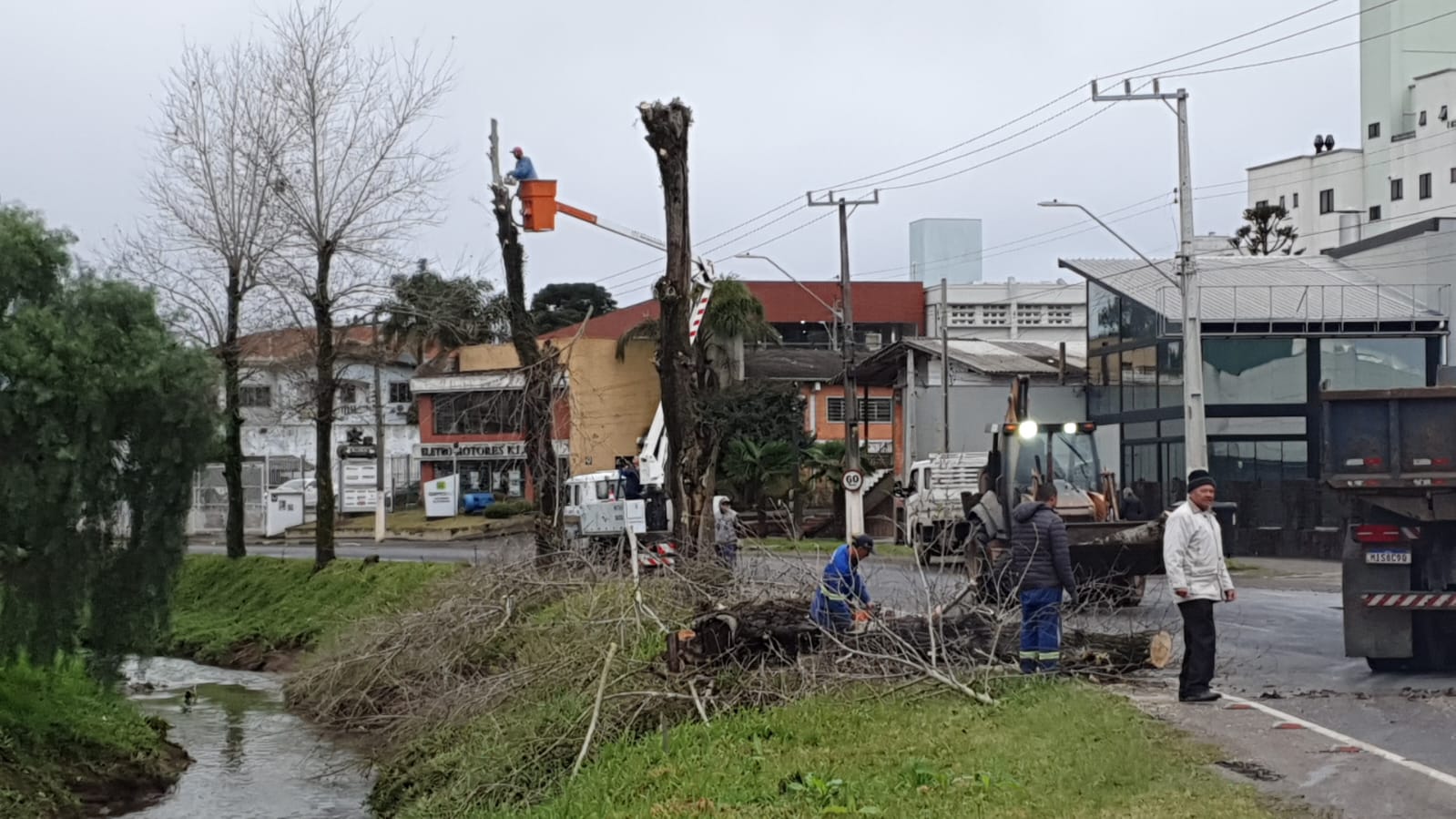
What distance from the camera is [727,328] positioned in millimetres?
54500

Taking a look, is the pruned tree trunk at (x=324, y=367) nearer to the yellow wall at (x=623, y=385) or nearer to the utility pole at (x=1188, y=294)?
the utility pole at (x=1188, y=294)

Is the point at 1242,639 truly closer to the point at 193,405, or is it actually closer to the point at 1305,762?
the point at 1305,762

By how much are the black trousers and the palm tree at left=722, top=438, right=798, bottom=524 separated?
3606cm

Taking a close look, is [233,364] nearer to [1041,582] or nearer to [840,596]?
[840,596]

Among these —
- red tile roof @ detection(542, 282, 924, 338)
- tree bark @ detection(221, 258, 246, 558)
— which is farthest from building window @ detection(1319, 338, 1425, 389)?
red tile roof @ detection(542, 282, 924, 338)

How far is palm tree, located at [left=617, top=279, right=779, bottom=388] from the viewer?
53.7 meters

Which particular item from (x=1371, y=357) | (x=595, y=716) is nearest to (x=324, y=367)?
(x=595, y=716)

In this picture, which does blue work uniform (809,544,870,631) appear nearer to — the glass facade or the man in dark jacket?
the man in dark jacket

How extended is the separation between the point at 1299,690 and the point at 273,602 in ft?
76.1

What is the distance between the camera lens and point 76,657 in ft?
60.5

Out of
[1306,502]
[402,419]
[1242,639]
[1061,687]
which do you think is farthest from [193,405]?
[402,419]

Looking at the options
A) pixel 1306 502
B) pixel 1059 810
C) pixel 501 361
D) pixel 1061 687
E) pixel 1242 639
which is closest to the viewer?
pixel 1059 810

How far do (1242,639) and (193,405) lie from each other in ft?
39.8

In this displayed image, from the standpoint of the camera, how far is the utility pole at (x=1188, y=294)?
29.9 metres
